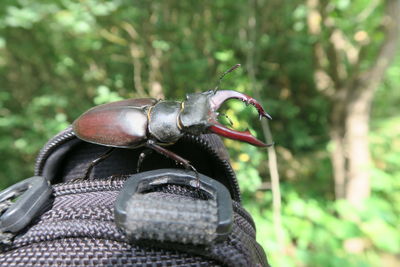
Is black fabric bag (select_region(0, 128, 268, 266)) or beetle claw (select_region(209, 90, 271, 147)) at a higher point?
beetle claw (select_region(209, 90, 271, 147))

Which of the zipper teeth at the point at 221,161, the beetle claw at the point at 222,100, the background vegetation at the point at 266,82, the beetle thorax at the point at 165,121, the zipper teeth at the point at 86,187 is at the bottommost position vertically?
the zipper teeth at the point at 86,187

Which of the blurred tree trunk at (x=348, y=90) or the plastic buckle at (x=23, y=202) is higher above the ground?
the blurred tree trunk at (x=348, y=90)

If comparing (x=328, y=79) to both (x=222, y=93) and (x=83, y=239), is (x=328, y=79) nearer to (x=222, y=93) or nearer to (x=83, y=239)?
(x=222, y=93)

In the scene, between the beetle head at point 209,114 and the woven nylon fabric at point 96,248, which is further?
the beetle head at point 209,114

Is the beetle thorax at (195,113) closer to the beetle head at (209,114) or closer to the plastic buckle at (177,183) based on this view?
the beetle head at (209,114)

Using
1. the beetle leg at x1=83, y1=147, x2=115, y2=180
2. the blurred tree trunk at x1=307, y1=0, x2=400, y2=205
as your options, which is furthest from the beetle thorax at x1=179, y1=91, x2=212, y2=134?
the blurred tree trunk at x1=307, y1=0, x2=400, y2=205

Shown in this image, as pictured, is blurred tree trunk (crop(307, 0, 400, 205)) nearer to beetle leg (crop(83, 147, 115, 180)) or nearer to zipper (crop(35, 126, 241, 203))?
zipper (crop(35, 126, 241, 203))

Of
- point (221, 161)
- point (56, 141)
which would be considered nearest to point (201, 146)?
point (221, 161)

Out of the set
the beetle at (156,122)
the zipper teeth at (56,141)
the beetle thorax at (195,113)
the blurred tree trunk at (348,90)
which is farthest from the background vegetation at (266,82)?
the zipper teeth at (56,141)
